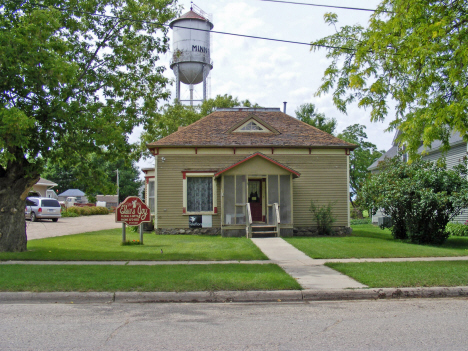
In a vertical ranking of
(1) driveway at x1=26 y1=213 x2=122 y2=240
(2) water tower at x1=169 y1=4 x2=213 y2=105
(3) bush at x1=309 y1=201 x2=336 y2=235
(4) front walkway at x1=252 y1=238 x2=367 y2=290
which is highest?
(2) water tower at x1=169 y1=4 x2=213 y2=105

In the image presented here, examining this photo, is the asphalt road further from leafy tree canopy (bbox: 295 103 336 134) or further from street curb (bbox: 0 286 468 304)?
leafy tree canopy (bbox: 295 103 336 134)

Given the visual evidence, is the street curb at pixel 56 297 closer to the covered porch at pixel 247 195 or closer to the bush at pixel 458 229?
the covered porch at pixel 247 195

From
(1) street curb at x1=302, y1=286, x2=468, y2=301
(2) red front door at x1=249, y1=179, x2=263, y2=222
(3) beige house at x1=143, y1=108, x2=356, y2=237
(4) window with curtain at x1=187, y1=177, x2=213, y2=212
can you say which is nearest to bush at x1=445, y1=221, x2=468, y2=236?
(3) beige house at x1=143, y1=108, x2=356, y2=237

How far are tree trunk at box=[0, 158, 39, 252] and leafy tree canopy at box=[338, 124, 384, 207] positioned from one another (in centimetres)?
4036

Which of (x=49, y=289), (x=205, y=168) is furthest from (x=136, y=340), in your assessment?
(x=205, y=168)

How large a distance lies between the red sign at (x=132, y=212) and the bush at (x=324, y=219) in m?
8.37

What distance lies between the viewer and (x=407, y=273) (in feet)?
29.9

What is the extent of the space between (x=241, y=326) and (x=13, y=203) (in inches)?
369

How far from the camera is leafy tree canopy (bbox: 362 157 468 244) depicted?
1504cm

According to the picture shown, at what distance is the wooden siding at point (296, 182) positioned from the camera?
1997 centimetres

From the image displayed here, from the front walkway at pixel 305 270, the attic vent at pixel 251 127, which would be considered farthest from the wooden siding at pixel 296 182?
the front walkway at pixel 305 270

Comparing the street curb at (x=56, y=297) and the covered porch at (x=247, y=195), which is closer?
the street curb at (x=56, y=297)

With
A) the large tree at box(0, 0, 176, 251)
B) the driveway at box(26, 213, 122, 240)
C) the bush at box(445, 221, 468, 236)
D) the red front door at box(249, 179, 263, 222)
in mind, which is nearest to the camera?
the large tree at box(0, 0, 176, 251)

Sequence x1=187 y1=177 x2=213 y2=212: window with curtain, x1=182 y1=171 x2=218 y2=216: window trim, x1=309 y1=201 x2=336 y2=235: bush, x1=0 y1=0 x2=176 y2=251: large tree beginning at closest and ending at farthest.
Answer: x1=0 y1=0 x2=176 y2=251: large tree < x1=309 y1=201 x2=336 y2=235: bush < x1=182 y1=171 x2=218 y2=216: window trim < x1=187 y1=177 x2=213 y2=212: window with curtain
